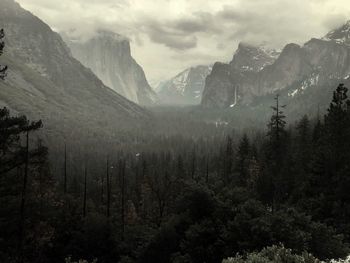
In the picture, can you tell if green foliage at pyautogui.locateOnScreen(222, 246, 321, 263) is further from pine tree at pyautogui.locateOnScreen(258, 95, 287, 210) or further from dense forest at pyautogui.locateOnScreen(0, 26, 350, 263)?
pine tree at pyautogui.locateOnScreen(258, 95, 287, 210)

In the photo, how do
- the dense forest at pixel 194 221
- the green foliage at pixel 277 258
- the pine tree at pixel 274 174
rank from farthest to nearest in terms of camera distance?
the pine tree at pixel 274 174, the dense forest at pixel 194 221, the green foliage at pixel 277 258

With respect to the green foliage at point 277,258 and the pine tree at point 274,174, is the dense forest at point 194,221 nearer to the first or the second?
the green foliage at point 277,258

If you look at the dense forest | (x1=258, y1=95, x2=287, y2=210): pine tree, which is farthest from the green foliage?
(x1=258, y1=95, x2=287, y2=210): pine tree

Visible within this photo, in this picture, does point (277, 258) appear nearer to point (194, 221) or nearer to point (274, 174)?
point (194, 221)

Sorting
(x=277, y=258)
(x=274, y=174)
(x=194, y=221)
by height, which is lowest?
(x=274, y=174)

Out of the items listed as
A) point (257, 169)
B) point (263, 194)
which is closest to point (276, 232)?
point (263, 194)

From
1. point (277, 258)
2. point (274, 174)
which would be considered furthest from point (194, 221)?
point (274, 174)

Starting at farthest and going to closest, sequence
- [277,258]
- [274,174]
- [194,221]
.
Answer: [274,174]
[194,221]
[277,258]

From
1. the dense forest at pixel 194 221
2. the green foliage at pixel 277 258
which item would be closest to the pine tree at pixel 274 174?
the dense forest at pixel 194 221

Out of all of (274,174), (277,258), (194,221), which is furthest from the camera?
(274,174)

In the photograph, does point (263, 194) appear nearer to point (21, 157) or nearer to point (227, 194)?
point (227, 194)

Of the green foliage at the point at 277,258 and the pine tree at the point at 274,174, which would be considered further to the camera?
the pine tree at the point at 274,174

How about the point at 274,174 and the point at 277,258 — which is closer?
the point at 277,258

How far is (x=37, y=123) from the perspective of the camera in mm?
30141
